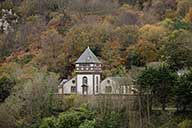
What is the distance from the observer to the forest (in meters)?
31.2

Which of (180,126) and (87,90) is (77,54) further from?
(180,126)

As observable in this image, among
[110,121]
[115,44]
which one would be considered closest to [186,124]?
[110,121]

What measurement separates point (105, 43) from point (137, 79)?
1077cm

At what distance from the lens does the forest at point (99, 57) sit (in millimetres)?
31203

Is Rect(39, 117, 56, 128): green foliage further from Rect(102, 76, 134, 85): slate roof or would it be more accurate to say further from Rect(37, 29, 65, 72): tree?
Rect(37, 29, 65, 72): tree

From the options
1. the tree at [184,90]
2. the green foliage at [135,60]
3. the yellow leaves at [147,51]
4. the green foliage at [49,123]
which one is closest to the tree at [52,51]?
the green foliage at [135,60]

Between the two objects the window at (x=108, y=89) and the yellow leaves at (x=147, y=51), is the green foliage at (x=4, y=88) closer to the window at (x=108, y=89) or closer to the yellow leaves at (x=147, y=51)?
the window at (x=108, y=89)

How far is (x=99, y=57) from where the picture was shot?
1636 inches

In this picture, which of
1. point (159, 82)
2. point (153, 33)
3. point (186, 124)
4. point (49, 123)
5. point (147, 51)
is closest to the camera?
point (186, 124)

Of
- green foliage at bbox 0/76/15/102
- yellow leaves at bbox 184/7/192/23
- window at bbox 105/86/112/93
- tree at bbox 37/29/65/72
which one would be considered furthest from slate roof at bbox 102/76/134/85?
yellow leaves at bbox 184/7/192/23

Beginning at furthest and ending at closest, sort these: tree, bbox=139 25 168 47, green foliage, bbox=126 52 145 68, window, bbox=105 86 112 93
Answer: tree, bbox=139 25 168 47, green foliage, bbox=126 52 145 68, window, bbox=105 86 112 93

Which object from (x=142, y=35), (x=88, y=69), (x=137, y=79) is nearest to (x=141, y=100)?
(x=137, y=79)

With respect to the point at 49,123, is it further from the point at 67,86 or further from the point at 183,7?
the point at 183,7

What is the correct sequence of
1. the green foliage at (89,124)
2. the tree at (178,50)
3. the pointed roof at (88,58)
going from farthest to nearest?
the pointed roof at (88,58)
the tree at (178,50)
the green foliage at (89,124)
